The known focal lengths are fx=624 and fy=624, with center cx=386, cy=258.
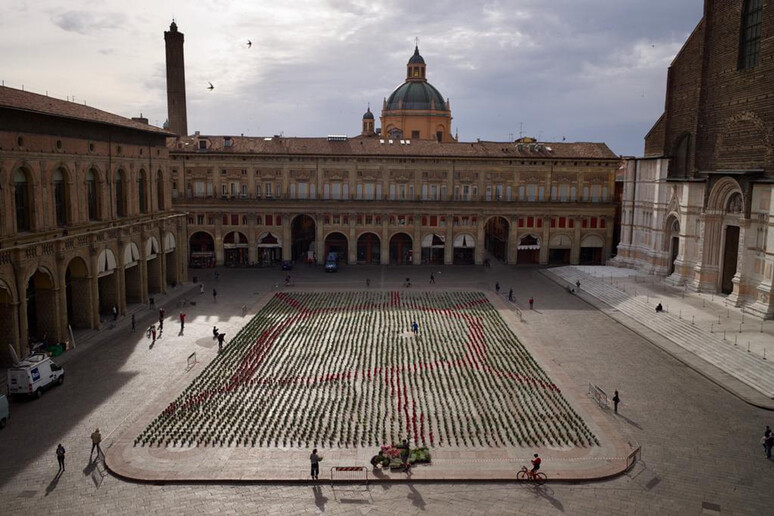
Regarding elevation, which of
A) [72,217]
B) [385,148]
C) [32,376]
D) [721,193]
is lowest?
[32,376]

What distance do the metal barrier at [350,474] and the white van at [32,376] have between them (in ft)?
54.6

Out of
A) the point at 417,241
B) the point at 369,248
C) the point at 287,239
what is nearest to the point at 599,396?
the point at 417,241

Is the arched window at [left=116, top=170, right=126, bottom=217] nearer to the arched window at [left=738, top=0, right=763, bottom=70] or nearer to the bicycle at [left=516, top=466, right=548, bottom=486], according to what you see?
the bicycle at [left=516, top=466, right=548, bottom=486]

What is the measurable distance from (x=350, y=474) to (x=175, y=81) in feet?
235

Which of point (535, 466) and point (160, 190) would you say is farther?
point (160, 190)

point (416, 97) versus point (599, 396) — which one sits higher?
point (416, 97)

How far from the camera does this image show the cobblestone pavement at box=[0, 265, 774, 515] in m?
21.5

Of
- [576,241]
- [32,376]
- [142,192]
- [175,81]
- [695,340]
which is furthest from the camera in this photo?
[175,81]

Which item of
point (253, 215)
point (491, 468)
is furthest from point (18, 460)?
point (253, 215)

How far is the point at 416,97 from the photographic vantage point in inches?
3799

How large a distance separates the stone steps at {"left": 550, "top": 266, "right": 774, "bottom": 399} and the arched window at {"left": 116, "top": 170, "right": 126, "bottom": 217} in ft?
132

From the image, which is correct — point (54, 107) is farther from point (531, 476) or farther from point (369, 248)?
point (369, 248)

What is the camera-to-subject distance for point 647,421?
2847cm

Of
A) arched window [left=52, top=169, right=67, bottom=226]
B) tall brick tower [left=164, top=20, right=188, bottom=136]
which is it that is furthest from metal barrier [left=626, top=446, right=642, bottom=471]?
tall brick tower [left=164, top=20, right=188, bottom=136]
